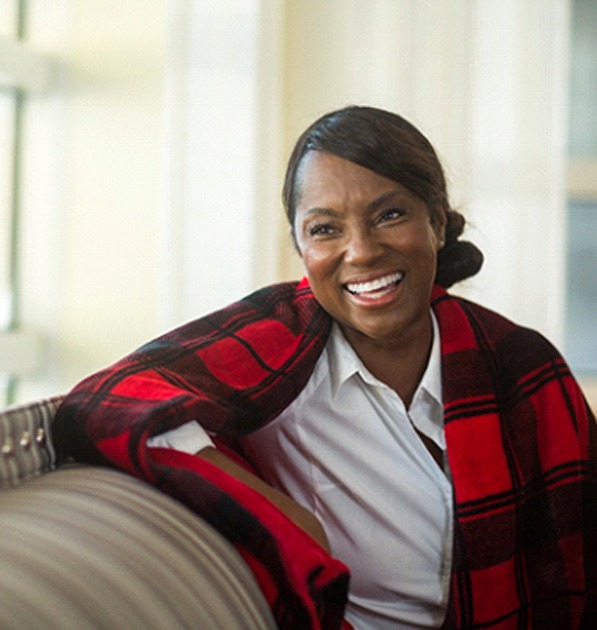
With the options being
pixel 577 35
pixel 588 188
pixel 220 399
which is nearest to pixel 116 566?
pixel 220 399

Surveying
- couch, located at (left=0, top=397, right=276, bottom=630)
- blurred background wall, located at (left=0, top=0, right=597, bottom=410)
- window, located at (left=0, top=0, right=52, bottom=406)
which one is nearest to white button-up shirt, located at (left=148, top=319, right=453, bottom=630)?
couch, located at (left=0, top=397, right=276, bottom=630)

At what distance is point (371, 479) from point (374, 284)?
25 cm

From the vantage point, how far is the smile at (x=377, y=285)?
1188 millimetres

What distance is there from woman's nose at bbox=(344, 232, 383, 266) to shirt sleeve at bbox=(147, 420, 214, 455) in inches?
13.6

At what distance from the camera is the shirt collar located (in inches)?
48.4

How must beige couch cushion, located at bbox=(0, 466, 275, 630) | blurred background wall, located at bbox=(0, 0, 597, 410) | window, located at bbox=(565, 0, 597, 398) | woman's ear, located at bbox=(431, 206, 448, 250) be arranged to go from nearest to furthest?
beige couch cushion, located at bbox=(0, 466, 275, 630) < woman's ear, located at bbox=(431, 206, 448, 250) < blurred background wall, located at bbox=(0, 0, 597, 410) < window, located at bbox=(565, 0, 597, 398)

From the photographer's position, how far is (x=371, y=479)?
119cm

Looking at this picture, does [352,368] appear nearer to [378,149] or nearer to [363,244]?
[363,244]

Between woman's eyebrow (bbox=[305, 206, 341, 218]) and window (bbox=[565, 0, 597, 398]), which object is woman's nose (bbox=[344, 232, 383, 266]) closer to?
woman's eyebrow (bbox=[305, 206, 341, 218])

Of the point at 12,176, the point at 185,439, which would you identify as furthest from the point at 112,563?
the point at 12,176

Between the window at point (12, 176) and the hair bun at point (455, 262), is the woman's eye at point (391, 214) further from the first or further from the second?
the window at point (12, 176)

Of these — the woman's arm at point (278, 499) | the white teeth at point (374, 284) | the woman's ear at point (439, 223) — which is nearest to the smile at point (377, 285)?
the white teeth at point (374, 284)

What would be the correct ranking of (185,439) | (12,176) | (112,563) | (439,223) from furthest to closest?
(12,176) → (439,223) → (185,439) → (112,563)

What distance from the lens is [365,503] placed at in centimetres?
117
